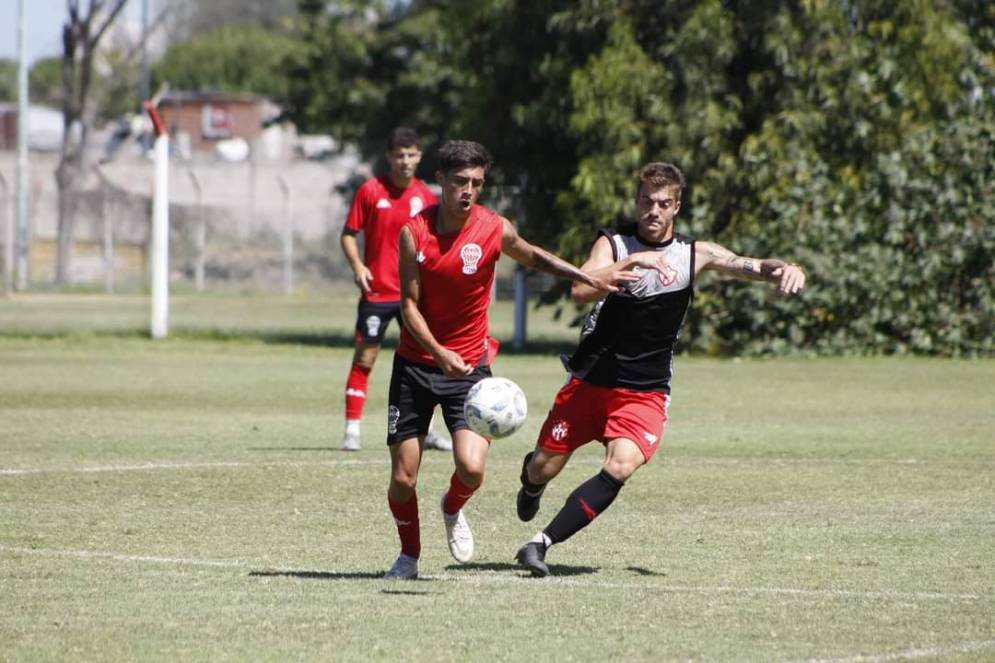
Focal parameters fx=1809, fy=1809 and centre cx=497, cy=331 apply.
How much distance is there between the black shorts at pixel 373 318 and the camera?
47.5ft

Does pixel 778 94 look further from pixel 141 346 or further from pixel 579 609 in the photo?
pixel 579 609

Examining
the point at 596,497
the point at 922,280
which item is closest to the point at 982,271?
the point at 922,280

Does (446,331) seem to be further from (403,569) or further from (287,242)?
(287,242)

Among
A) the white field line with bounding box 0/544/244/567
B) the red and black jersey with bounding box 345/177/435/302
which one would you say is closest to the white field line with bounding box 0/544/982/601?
the white field line with bounding box 0/544/244/567

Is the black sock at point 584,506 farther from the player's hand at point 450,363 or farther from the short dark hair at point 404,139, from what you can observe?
the short dark hair at point 404,139

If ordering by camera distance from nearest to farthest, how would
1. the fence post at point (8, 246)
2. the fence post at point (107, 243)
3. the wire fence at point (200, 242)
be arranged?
the fence post at point (8, 246) → the fence post at point (107, 243) → the wire fence at point (200, 242)

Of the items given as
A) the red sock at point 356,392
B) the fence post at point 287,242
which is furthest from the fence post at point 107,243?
the red sock at point 356,392

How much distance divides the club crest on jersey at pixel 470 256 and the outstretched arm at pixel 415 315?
23cm

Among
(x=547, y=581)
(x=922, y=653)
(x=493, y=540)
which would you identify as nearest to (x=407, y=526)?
(x=547, y=581)

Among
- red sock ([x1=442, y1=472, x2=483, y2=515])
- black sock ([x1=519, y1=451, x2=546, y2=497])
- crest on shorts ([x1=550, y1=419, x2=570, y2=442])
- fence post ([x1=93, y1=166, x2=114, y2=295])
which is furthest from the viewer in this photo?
fence post ([x1=93, y1=166, x2=114, y2=295])

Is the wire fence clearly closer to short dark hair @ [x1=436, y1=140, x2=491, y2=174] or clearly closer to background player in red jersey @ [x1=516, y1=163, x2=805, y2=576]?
background player in red jersey @ [x1=516, y1=163, x2=805, y2=576]

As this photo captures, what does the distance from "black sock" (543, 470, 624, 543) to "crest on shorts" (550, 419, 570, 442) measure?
374 mm

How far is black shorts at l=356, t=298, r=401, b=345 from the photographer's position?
47.5 feet

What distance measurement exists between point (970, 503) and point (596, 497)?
354 centimetres
